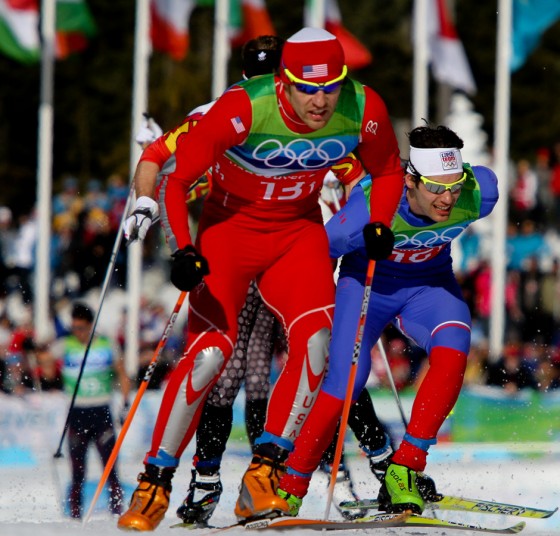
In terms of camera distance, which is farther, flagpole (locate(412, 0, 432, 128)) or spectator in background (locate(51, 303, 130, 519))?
flagpole (locate(412, 0, 432, 128))

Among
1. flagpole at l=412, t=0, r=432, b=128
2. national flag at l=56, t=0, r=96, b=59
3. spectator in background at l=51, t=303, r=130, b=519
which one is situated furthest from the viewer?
national flag at l=56, t=0, r=96, b=59

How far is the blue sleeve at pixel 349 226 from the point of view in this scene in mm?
7309

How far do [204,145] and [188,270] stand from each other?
611 millimetres

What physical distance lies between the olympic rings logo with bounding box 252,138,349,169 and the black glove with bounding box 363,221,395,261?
0.43m

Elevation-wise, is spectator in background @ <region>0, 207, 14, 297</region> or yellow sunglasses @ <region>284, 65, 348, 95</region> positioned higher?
yellow sunglasses @ <region>284, 65, 348, 95</region>

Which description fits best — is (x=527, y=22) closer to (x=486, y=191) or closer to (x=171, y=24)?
(x=171, y=24)

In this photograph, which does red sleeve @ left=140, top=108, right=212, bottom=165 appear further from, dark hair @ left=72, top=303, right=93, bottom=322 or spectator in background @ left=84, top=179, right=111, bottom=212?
spectator in background @ left=84, top=179, right=111, bottom=212

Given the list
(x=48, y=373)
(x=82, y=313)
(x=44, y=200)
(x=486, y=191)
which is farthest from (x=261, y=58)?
(x=44, y=200)

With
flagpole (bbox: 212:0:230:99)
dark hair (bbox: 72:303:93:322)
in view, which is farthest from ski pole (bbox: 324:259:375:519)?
flagpole (bbox: 212:0:230:99)

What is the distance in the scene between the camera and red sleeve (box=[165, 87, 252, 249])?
650cm

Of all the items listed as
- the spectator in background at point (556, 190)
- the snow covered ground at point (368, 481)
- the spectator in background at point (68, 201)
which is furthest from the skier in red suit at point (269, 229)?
the spectator in background at point (68, 201)

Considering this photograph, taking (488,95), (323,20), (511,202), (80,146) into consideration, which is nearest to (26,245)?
(323,20)

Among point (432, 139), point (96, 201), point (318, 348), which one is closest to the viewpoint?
point (318, 348)

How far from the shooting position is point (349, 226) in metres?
7.33
